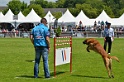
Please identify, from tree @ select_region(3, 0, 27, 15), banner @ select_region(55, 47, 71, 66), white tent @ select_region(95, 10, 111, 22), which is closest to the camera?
banner @ select_region(55, 47, 71, 66)

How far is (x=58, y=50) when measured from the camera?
13.8 m

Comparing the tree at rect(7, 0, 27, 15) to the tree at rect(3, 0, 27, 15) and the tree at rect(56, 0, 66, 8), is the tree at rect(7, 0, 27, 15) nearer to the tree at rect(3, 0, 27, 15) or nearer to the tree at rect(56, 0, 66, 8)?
the tree at rect(3, 0, 27, 15)

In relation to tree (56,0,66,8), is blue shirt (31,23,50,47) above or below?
below

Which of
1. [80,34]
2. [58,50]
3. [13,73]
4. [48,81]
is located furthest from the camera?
[80,34]

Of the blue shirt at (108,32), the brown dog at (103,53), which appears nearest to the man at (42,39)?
the brown dog at (103,53)

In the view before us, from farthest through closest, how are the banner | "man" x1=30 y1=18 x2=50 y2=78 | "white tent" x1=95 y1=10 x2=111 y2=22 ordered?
"white tent" x1=95 y1=10 x2=111 y2=22
the banner
"man" x1=30 y1=18 x2=50 y2=78

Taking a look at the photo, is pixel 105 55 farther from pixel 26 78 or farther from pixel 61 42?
pixel 26 78

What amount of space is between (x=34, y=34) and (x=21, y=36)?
1863 inches

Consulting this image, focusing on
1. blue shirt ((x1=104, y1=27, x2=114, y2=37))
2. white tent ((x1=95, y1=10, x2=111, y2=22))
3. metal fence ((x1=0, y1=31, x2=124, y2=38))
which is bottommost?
metal fence ((x1=0, y1=31, x2=124, y2=38))

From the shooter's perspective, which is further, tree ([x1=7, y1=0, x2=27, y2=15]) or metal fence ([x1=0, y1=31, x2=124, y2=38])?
tree ([x1=7, y1=0, x2=27, y2=15])

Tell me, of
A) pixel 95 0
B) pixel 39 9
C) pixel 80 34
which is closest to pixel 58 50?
pixel 80 34

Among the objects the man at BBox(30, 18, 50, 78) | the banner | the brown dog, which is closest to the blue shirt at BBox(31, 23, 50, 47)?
the man at BBox(30, 18, 50, 78)

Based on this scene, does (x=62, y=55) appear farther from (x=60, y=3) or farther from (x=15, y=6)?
(x=60, y=3)

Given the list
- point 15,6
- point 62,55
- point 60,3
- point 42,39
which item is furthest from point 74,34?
point 60,3
